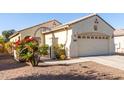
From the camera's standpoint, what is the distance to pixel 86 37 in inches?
820

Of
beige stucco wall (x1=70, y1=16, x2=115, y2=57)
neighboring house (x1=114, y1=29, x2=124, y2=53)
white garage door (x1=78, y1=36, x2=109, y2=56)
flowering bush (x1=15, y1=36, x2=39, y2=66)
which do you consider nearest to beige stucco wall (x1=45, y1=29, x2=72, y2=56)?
beige stucco wall (x1=70, y1=16, x2=115, y2=57)

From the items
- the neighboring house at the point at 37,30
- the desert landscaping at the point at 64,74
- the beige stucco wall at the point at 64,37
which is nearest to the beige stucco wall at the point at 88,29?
the beige stucco wall at the point at 64,37

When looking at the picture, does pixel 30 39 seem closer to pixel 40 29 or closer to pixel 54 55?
pixel 54 55

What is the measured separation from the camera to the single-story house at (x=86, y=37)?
19609mm

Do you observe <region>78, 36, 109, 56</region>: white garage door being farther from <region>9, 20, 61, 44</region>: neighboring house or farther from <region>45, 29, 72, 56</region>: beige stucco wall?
<region>9, 20, 61, 44</region>: neighboring house

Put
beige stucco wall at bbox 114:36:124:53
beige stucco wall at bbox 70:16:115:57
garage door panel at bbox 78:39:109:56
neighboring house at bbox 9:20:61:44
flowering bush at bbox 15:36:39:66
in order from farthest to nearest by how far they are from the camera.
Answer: beige stucco wall at bbox 114:36:124:53, neighboring house at bbox 9:20:61:44, garage door panel at bbox 78:39:109:56, beige stucco wall at bbox 70:16:115:57, flowering bush at bbox 15:36:39:66

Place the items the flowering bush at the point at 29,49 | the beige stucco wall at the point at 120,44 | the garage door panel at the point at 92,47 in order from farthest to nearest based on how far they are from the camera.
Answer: the beige stucco wall at the point at 120,44 < the garage door panel at the point at 92,47 < the flowering bush at the point at 29,49

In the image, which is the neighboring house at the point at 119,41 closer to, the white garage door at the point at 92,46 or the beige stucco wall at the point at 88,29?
the beige stucco wall at the point at 88,29

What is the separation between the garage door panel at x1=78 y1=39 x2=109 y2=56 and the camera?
20344 mm

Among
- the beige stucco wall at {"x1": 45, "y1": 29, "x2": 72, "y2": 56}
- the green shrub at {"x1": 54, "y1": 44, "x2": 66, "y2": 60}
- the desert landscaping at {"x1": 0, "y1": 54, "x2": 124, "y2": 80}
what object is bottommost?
the desert landscaping at {"x1": 0, "y1": 54, "x2": 124, "y2": 80}
